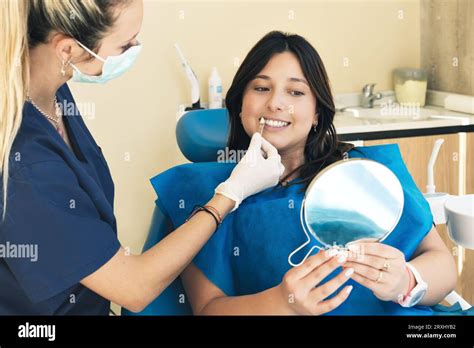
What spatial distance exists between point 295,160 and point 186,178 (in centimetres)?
23

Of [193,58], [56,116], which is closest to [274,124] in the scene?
[56,116]

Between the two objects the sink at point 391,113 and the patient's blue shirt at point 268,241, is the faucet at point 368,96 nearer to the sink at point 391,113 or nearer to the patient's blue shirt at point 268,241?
the sink at point 391,113

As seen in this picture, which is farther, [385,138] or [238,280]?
[385,138]

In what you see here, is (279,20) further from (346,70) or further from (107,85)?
(107,85)

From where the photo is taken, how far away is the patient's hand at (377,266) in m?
1.04

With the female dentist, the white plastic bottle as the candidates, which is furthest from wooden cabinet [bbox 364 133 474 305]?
the female dentist

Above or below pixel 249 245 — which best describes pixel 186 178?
Result: above

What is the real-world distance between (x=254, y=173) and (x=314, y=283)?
270mm

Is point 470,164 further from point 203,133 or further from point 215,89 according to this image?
point 203,133

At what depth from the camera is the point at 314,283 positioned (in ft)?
3.32

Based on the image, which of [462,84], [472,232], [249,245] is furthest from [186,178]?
[462,84]

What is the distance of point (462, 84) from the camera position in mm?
2736

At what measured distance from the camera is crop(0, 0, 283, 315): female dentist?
1.01 metres

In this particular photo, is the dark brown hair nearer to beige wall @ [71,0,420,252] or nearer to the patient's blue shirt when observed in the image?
the patient's blue shirt
